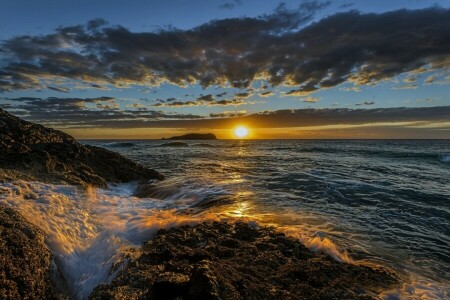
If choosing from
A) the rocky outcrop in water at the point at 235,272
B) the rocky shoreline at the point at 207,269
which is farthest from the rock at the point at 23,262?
the rocky outcrop in water at the point at 235,272

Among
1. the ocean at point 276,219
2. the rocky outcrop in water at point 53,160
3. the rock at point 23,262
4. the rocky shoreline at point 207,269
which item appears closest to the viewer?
the rock at point 23,262

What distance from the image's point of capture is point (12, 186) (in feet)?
19.9

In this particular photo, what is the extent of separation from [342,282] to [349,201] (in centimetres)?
640

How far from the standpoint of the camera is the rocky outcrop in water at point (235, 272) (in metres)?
3.30

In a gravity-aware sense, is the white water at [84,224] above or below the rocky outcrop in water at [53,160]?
below

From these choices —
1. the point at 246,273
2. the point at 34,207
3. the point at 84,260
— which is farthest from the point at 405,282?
the point at 34,207

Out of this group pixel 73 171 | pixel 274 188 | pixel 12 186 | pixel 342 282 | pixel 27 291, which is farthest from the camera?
pixel 274 188

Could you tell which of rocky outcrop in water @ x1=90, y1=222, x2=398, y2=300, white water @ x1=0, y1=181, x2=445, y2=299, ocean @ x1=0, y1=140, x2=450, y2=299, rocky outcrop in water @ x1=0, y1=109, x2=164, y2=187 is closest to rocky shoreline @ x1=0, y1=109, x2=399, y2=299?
rocky outcrop in water @ x1=90, y1=222, x2=398, y2=300

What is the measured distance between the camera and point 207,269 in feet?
11.6

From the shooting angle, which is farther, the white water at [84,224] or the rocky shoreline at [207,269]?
the white water at [84,224]

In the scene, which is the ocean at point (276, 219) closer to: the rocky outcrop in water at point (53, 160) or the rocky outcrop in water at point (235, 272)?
the rocky outcrop in water at point (235, 272)

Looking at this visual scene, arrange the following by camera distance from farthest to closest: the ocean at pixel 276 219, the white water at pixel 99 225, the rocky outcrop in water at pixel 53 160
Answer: the rocky outcrop in water at pixel 53 160, the ocean at pixel 276 219, the white water at pixel 99 225

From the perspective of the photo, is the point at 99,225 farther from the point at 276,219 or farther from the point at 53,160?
the point at 53,160

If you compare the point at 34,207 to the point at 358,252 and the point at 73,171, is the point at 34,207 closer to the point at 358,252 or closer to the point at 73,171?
the point at 73,171
